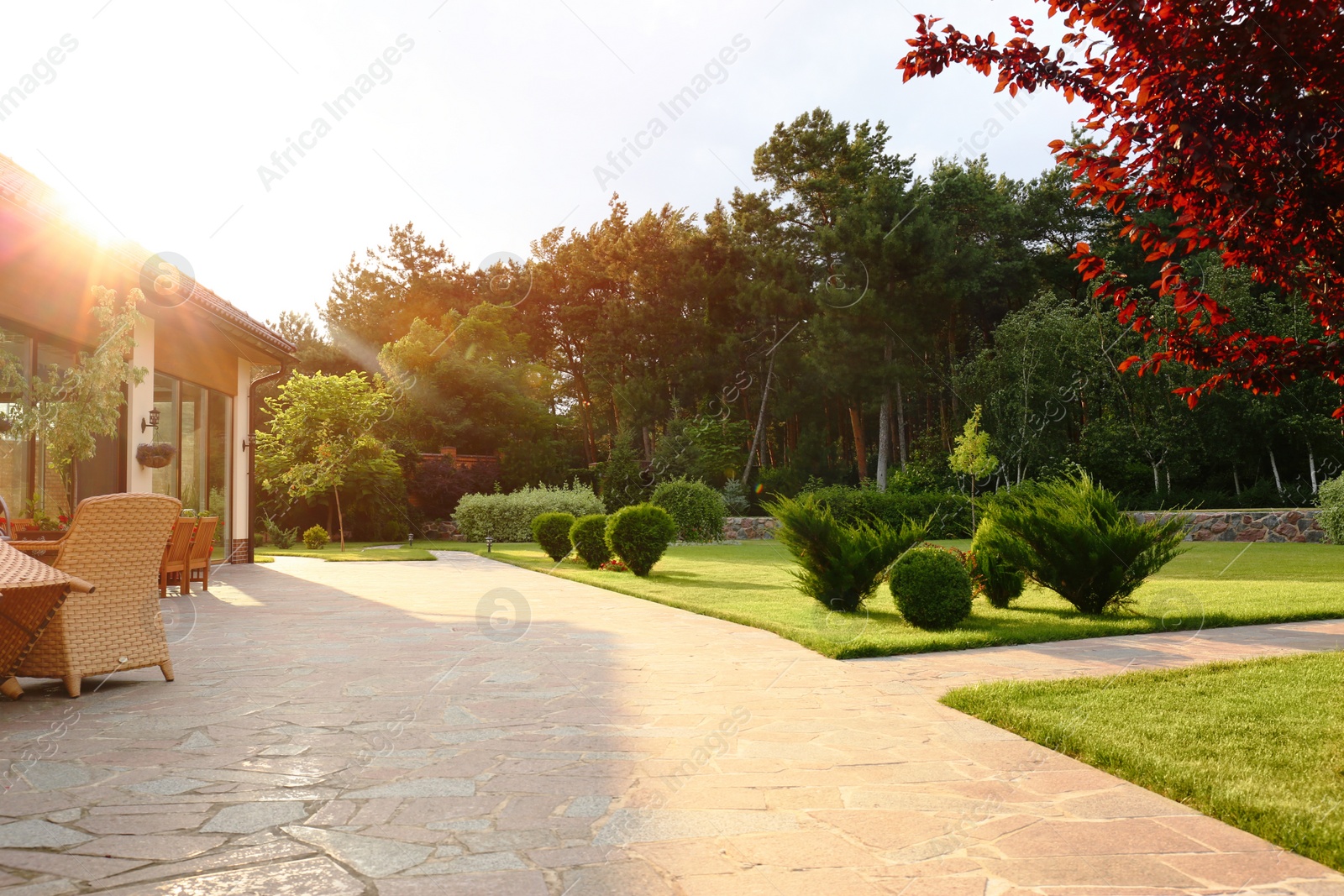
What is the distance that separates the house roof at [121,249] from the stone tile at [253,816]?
6.27 m

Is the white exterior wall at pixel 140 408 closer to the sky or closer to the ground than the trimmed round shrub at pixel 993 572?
closer to the sky

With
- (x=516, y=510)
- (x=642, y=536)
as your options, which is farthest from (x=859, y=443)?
(x=642, y=536)

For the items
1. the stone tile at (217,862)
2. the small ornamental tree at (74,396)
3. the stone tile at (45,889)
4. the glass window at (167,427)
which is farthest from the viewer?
the glass window at (167,427)

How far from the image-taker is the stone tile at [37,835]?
8.06 ft

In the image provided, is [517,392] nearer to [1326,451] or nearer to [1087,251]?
[1326,451]

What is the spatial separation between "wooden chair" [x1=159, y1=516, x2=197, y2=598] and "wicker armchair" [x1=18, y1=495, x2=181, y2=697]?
378 cm

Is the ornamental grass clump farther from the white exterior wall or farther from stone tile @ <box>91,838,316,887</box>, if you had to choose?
the white exterior wall

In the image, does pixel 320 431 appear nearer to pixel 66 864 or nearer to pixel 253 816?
pixel 253 816

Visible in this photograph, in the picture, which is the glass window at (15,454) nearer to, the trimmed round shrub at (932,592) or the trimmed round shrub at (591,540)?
the trimmed round shrub at (591,540)

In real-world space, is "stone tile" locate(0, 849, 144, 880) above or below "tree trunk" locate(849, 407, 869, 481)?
below

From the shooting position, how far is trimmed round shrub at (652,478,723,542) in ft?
72.1

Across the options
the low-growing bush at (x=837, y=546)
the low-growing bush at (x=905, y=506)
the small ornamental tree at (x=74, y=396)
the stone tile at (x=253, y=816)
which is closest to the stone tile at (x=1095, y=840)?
the stone tile at (x=253, y=816)

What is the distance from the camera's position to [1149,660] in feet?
17.8

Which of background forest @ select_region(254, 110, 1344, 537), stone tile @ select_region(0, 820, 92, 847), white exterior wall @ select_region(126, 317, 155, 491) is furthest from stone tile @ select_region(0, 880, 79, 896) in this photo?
background forest @ select_region(254, 110, 1344, 537)
